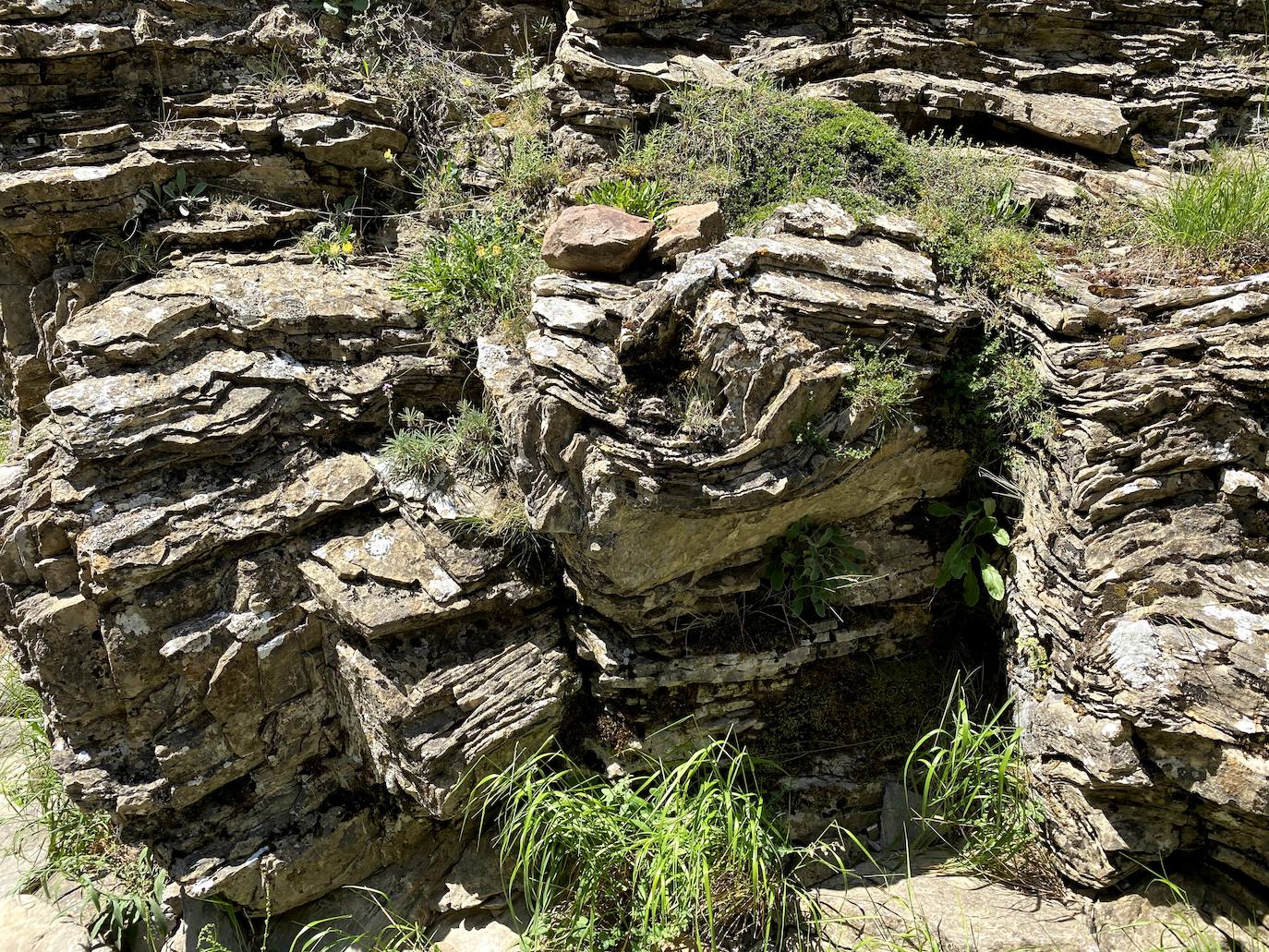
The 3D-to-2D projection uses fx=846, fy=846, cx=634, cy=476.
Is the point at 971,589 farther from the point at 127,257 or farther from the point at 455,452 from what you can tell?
the point at 127,257

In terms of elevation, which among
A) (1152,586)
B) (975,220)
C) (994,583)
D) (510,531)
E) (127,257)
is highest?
(975,220)

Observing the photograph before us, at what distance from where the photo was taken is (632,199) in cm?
575

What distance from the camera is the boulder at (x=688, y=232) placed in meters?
5.24

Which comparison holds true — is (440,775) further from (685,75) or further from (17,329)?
(685,75)

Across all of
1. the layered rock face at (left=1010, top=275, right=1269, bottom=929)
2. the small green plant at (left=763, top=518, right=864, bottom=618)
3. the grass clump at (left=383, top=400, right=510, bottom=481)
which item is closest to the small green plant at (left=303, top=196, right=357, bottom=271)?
the grass clump at (left=383, top=400, right=510, bottom=481)

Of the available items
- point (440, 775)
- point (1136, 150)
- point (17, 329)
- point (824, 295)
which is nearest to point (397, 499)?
point (440, 775)

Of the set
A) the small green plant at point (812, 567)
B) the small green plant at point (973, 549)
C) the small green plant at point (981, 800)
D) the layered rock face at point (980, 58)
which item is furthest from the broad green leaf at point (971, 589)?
the layered rock face at point (980, 58)

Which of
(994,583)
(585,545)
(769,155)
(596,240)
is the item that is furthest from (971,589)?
(769,155)

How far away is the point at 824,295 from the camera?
4.79 meters

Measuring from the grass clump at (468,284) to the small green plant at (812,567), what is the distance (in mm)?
2294

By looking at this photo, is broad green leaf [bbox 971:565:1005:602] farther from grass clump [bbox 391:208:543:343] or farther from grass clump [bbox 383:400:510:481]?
grass clump [bbox 391:208:543:343]

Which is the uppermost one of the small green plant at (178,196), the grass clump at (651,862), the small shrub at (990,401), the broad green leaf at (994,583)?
the small green plant at (178,196)

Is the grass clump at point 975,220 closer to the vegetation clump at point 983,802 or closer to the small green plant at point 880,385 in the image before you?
the small green plant at point 880,385

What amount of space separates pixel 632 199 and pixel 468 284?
1263 mm
